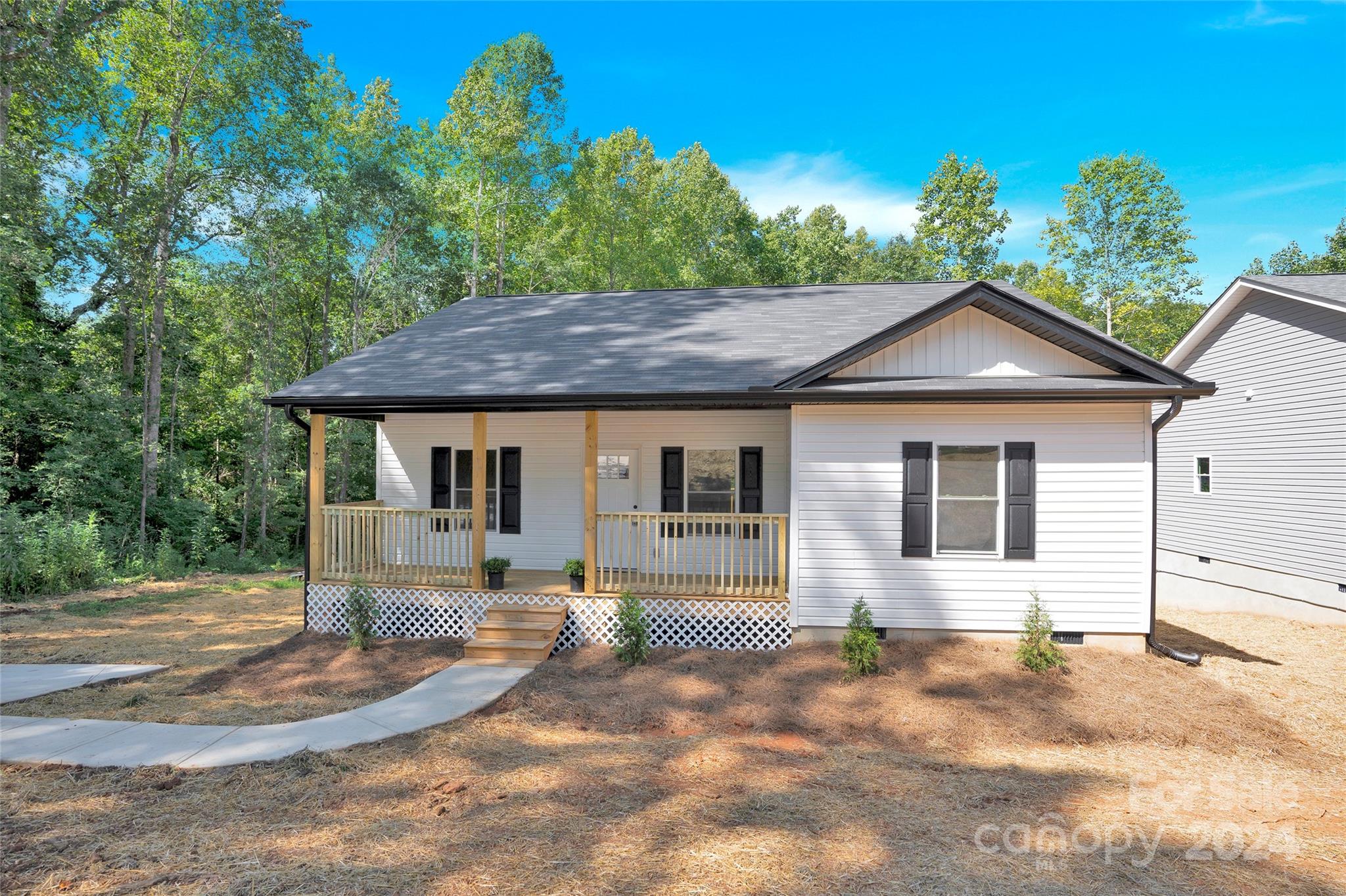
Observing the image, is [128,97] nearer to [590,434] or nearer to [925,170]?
[590,434]

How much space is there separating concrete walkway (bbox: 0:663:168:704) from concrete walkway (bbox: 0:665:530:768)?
0.90m

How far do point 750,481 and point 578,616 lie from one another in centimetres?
356

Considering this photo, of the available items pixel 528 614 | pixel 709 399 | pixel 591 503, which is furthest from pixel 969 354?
pixel 528 614

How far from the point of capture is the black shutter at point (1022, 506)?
8.09 metres

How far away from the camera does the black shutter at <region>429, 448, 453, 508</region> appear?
1154 cm

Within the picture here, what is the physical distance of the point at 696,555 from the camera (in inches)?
383

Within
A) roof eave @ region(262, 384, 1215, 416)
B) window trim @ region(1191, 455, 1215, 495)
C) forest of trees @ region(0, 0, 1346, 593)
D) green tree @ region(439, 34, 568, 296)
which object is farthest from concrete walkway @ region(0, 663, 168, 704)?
window trim @ region(1191, 455, 1215, 495)

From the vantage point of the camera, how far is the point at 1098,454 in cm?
803

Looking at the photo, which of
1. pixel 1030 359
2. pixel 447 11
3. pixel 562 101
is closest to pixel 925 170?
pixel 562 101

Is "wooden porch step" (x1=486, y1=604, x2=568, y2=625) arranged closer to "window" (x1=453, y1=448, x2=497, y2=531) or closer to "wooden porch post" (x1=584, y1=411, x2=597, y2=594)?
"wooden porch post" (x1=584, y1=411, x2=597, y2=594)

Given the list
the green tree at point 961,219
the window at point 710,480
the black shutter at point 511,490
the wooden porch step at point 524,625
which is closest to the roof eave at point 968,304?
the window at point 710,480

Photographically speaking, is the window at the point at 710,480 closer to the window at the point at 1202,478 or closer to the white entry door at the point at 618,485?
the white entry door at the point at 618,485

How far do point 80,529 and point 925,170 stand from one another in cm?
3147

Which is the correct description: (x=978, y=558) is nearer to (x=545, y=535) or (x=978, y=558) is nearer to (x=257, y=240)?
(x=545, y=535)
